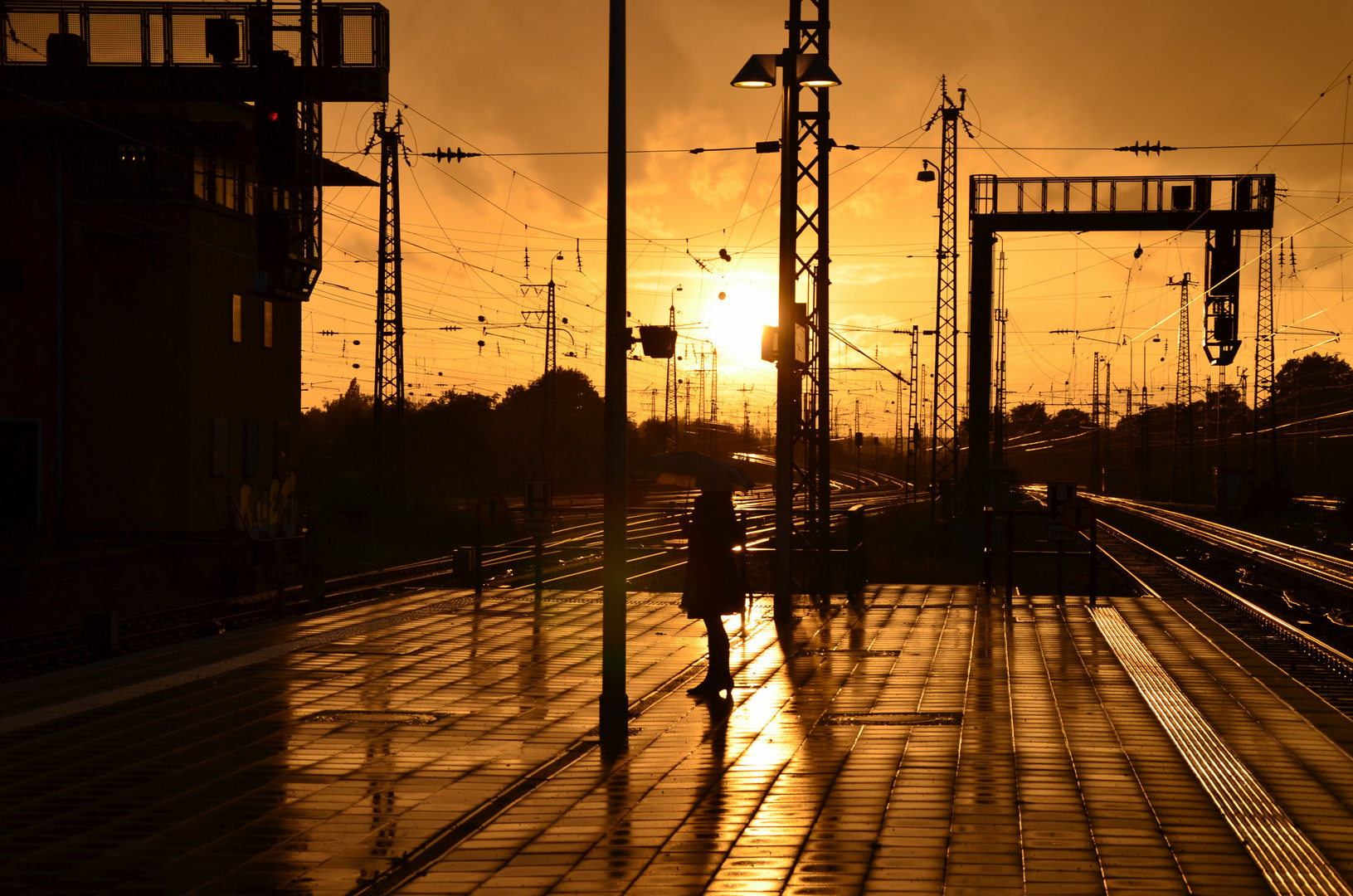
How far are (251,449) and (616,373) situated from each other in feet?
82.8

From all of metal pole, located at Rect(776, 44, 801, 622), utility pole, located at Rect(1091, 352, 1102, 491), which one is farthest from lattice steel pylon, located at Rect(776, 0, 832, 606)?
utility pole, located at Rect(1091, 352, 1102, 491)

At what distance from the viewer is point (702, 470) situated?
39.9 ft

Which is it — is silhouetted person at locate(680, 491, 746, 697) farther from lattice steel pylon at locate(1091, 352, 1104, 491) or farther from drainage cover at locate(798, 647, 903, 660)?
lattice steel pylon at locate(1091, 352, 1104, 491)

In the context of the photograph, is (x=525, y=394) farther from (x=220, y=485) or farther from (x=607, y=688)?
(x=607, y=688)

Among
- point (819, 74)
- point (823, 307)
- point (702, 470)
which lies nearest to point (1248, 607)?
point (823, 307)

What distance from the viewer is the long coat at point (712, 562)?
11320 millimetres

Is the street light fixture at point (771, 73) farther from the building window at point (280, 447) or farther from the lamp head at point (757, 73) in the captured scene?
the building window at point (280, 447)

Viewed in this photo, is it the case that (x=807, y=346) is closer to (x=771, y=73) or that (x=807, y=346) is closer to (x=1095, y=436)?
(x=771, y=73)

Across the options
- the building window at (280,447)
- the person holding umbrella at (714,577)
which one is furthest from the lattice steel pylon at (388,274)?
the person holding umbrella at (714,577)

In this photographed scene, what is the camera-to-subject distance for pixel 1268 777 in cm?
800

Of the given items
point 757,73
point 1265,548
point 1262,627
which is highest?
point 757,73

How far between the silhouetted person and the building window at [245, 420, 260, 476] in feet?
76.6

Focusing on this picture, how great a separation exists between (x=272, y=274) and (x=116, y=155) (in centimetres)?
475

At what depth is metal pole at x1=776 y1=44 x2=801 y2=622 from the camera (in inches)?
701
